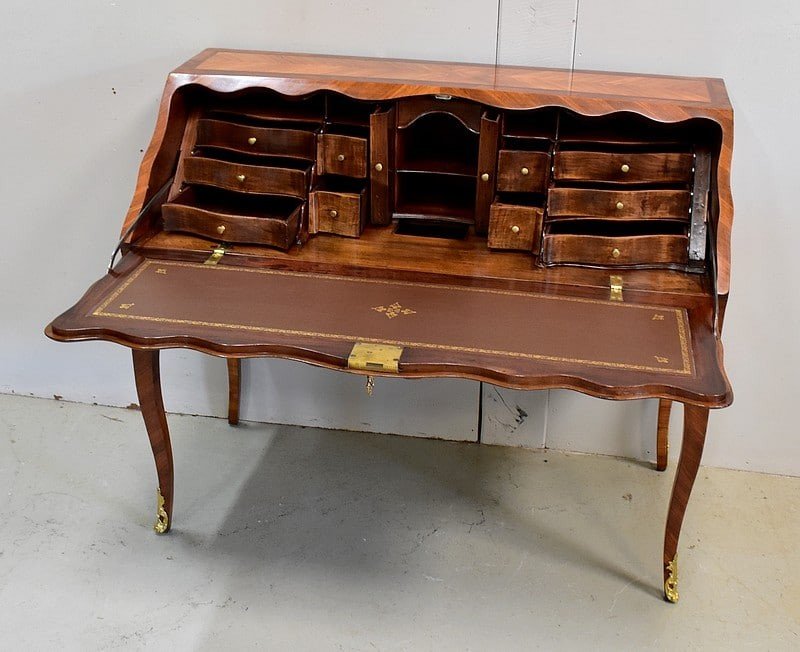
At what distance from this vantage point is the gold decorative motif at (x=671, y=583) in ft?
8.29

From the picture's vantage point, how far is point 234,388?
10.6ft

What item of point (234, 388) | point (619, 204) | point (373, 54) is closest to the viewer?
point (619, 204)

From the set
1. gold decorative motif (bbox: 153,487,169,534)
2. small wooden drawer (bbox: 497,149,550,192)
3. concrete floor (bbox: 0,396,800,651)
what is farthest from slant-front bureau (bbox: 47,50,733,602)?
concrete floor (bbox: 0,396,800,651)

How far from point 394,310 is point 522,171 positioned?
0.53 metres

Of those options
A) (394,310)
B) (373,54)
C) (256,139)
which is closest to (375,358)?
(394,310)

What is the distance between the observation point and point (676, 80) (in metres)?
2.49

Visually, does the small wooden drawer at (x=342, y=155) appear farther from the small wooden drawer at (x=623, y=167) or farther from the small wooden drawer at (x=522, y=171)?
the small wooden drawer at (x=623, y=167)

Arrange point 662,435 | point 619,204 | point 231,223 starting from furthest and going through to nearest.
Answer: point 662,435, point 231,223, point 619,204

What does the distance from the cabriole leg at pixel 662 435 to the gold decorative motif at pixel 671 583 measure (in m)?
0.58

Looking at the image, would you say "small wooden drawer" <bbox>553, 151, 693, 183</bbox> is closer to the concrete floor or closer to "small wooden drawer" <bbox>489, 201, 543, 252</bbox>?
"small wooden drawer" <bbox>489, 201, 543, 252</bbox>

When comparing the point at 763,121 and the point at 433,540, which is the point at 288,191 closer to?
the point at 433,540

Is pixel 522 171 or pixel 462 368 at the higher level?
pixel 522 171

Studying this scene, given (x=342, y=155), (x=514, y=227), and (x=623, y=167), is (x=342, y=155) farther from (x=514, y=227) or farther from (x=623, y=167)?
(x=623, y=167)

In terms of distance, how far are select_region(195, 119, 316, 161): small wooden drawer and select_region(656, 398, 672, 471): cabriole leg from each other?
139 centimetres
